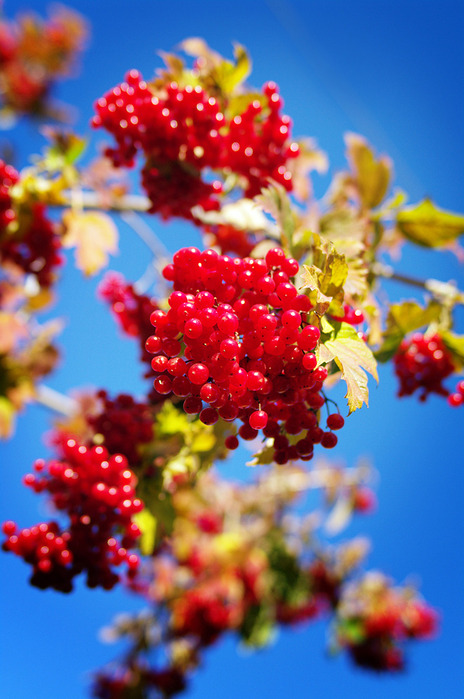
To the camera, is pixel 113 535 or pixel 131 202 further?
pixel 131 202

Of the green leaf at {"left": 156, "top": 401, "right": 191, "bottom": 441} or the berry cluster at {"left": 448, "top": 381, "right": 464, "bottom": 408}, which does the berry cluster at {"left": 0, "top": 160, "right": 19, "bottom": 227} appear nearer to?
the green leaf at {"left": 156, "top": 401, "right": 191, "bottom": 441}

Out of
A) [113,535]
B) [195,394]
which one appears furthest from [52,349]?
[195,394]

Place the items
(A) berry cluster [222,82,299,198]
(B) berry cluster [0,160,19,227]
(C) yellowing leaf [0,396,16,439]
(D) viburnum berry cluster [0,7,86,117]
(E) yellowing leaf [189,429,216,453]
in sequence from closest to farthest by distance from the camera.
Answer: (E) yellowing leaf [189,429,216,453]
(A) berry cluster [222,82,299,198]
(B) berry cluster [0,160,19,227]
(C) yellowing leaf [0,396,16,439]
(D) viburnum berry cluster [0,7,86,117]

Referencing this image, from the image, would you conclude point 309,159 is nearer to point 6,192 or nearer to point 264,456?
point 6,192

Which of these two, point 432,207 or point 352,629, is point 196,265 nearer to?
point 432,207

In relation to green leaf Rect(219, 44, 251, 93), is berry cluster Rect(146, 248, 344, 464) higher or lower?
lower

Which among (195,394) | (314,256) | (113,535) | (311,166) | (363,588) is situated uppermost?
(311,166)

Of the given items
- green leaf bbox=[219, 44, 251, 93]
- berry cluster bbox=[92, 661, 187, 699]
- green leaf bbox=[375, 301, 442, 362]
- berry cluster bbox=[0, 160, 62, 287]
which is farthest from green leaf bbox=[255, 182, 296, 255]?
berry cluster bbox=[92, 661, 187, 699]
